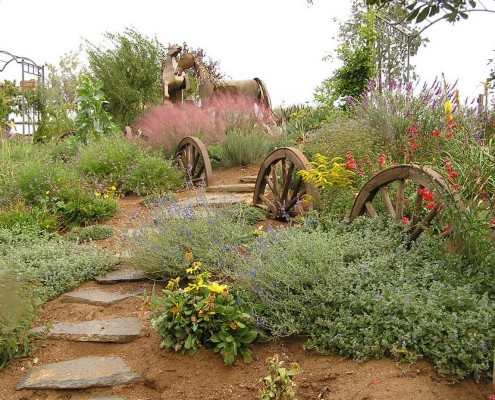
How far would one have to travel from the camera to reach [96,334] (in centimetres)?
407

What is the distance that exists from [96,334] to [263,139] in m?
6.18

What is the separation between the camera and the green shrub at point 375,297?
120 inches

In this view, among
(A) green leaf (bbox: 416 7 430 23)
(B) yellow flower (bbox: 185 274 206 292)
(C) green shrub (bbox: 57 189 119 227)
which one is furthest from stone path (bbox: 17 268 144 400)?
(A) green leaf (bbox: 416 7 430 23)

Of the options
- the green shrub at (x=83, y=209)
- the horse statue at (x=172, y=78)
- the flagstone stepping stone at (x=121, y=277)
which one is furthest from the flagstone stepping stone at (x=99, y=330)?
the horse statue at (x=172, y=78)

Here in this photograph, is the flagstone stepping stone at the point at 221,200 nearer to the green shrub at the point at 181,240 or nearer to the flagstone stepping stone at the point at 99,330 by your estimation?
the green shrub at the point at 181,240

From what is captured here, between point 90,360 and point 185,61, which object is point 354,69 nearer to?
point 185,61

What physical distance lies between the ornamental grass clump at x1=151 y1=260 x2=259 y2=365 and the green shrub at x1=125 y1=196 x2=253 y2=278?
2.00 feet

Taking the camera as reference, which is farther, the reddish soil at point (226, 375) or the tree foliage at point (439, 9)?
the reddish soil at point (226, 375)

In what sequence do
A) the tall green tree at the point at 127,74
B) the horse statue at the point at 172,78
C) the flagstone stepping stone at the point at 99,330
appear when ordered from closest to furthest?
the flagstone stepping stone at the point at 99,330 → the horse statue at the point at 172,78 → the tall green tree at the point at 127,74

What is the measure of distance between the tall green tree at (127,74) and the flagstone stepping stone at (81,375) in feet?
47.4

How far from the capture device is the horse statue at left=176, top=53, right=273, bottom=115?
13078mm

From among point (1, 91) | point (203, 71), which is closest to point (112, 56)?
point (1, 91)

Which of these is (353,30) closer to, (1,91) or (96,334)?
(1,91)

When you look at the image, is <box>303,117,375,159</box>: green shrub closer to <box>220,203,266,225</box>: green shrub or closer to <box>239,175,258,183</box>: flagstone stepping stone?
<box>239,175,258,183</box>: flagstone stepping stone
